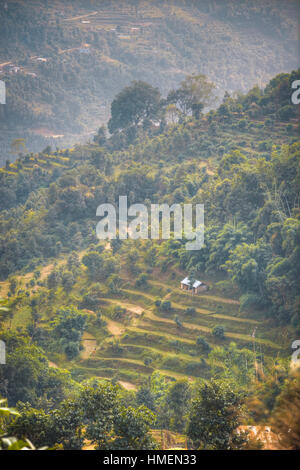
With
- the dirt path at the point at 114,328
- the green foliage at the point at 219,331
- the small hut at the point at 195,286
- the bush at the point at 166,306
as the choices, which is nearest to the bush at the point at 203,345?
the green foliage at the point at 219,331

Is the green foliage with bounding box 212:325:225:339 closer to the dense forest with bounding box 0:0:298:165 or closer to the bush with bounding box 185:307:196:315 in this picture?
the bush with bounding box 185:307:196:315

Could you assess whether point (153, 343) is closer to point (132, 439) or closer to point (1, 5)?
point (132, 439)

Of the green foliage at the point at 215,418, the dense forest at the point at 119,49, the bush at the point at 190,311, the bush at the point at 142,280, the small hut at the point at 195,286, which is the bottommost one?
the green foliage at the point at 215,418

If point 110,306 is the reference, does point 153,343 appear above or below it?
below

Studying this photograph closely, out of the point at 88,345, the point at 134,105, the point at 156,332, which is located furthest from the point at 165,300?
the point at 134,105

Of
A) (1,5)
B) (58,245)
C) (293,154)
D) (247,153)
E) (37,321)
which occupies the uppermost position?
(1,5)

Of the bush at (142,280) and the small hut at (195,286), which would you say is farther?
the bush at (142,280)

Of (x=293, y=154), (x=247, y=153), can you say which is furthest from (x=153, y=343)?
(x=247, y=153)

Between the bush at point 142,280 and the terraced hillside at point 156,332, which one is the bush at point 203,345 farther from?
the bush at point 142,280
